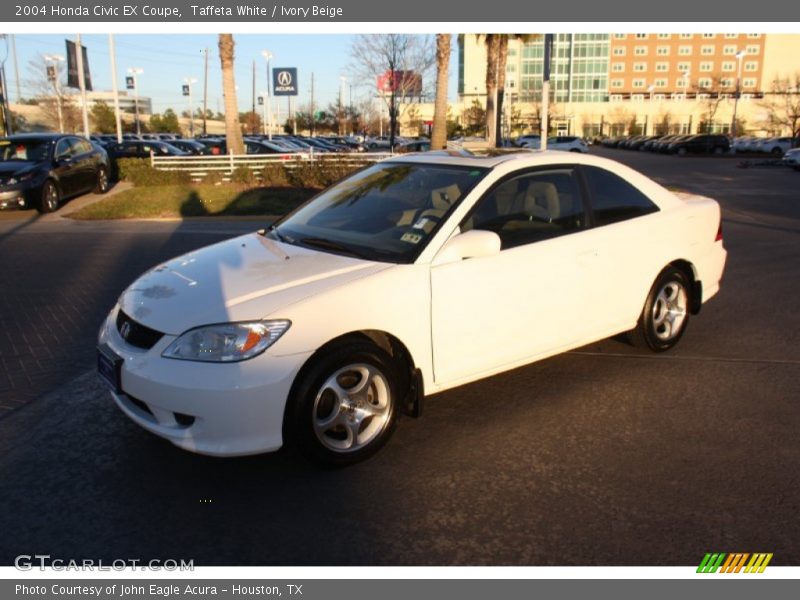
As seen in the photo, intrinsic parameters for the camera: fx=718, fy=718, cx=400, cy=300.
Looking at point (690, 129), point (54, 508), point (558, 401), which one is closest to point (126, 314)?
point (54, 508)

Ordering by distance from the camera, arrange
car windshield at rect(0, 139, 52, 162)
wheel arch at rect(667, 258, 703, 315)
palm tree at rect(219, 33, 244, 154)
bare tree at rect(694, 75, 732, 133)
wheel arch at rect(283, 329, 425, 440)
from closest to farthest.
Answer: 1. wheel arch at rect(283, 329, 425, 440)
2. wheel arch at rect(667, 258, 703, 315)
3. car windshield at rect(0, 139, 52, 162)
4. palm tree at rect(219, 33, 244, 154)
5. bare tree at rect(694, 75, 732, 133)

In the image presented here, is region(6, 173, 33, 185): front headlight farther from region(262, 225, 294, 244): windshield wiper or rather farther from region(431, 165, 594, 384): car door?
region(431, 165, 594, 384): car door

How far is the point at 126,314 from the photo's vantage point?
159 inches

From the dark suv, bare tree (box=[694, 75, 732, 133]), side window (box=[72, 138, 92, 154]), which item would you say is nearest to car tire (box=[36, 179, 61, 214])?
side window (box=[72, 138, 92, 154])

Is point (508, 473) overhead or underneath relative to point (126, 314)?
underneath

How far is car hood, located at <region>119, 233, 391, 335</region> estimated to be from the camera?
3.69 m

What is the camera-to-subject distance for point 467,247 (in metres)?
4.15

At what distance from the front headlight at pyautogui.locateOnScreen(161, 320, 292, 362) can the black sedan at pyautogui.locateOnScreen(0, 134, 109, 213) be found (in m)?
13.1

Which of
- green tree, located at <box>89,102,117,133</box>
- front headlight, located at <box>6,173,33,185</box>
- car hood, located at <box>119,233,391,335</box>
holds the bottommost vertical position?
front headlight, located at <box>6,173,33,185</box>

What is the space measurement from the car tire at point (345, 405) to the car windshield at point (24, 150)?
14363 millimetres

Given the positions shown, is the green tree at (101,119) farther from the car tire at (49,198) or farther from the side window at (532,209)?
the side window at (532,209)

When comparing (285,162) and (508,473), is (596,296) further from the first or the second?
(285,162)

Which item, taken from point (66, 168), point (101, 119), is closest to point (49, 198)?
point (66, 168)

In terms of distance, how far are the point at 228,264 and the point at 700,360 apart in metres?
3.71
